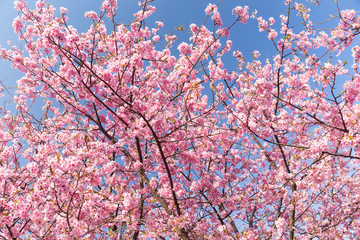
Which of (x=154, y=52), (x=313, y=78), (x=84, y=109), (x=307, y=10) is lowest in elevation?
(x=84, y=109)

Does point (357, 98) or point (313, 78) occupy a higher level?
point (313, 78)

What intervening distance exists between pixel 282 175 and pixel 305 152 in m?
1.39

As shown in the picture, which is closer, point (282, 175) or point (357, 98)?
point (357, 98)

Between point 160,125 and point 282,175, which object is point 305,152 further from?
point 160,125

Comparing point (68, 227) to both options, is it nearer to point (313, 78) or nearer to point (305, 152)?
point (305, 152)

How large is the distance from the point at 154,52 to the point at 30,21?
3822mm

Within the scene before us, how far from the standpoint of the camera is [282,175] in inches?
314

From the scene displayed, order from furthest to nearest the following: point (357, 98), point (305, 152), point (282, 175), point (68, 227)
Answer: point (282, 175) → point (305, 152) → point (357, 98) → point (68, 227)

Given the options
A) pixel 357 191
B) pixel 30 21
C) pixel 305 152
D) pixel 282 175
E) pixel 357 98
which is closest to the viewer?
pixel 357 98

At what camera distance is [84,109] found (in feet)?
25.4

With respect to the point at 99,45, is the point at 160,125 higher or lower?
lower

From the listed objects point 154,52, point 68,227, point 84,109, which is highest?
point 154,52

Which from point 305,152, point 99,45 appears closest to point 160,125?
point 99,45

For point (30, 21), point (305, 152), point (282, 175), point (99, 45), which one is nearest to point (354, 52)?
point (305, 152)
